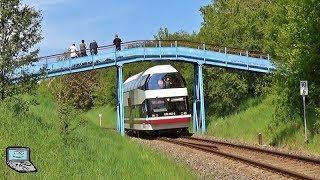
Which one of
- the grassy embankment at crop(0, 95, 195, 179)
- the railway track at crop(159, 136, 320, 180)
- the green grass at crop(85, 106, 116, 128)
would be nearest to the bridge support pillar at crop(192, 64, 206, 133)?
the railway track at crop(159, 136, 320, 180)

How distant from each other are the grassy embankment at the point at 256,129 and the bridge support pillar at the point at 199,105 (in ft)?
2.68

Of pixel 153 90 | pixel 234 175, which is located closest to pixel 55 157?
pixel 234 175

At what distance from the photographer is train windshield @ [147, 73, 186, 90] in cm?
3294

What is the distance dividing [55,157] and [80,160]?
2.33ft

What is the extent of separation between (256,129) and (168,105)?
217 inches

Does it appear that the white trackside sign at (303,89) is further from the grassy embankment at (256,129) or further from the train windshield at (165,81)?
the train windshield at (165,81)

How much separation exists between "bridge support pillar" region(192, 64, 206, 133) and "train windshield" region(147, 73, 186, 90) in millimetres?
6891

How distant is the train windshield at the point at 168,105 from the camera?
3269 centimetres

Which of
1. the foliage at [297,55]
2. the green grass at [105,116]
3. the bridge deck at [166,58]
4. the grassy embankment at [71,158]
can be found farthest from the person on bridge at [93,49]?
the green grass at [105,116]

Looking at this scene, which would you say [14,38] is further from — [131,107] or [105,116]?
[105,116]

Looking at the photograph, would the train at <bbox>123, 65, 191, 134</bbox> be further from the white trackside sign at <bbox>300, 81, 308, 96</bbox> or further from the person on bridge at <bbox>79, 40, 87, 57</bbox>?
the white trackside sign at <bbox>300, 81, 308, 96</bbox>

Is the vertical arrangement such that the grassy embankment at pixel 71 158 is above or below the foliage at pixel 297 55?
below

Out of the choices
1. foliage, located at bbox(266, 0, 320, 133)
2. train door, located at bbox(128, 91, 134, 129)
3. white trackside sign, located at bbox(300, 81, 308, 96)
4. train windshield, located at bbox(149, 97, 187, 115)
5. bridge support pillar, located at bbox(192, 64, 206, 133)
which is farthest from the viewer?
bridge support pillar, located at bbox(192, 64, 206, 133)

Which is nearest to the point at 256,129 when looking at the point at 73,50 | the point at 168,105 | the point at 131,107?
the point at 168,105
